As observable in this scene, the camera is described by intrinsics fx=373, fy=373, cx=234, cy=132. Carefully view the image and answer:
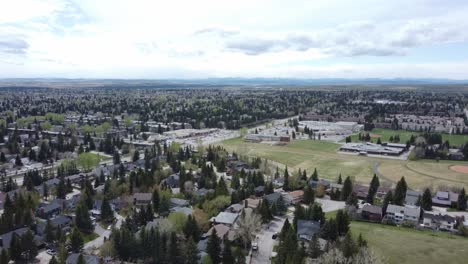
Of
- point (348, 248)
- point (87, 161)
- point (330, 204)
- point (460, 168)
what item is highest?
point (348, 248)

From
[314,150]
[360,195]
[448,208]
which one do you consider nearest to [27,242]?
[360,195]

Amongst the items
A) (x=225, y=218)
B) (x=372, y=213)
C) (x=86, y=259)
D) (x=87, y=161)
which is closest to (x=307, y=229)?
(x=225, y=218)

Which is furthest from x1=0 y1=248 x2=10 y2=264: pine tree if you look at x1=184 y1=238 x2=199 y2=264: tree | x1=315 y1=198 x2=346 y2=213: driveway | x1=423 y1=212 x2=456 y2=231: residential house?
x1=423 y1=212 x2=456 y2=231: residential house

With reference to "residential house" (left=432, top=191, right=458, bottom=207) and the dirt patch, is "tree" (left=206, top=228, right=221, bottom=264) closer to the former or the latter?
"residential house" (left=432, top=191, right=458, bottom=207)

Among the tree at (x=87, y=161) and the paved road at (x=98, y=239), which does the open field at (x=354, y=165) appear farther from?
the paved road at (x=98, y=239)

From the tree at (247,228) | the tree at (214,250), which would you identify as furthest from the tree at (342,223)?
the tree at (214,250)

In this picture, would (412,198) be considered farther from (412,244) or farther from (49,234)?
(49,234)
